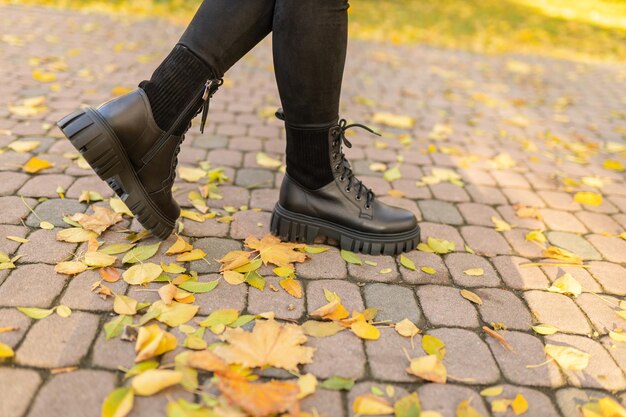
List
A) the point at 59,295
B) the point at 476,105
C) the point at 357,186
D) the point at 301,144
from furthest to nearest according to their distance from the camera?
the point at 476,105 < the point at 357,186 < the point at 301,144 < the point at 59,295

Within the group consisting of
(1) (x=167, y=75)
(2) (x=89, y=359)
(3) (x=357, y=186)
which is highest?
(1) (x=167, y=75)

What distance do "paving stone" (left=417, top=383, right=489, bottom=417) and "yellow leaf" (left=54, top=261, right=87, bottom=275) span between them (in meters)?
1.10

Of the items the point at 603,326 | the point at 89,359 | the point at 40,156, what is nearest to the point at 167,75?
the point at 89,359

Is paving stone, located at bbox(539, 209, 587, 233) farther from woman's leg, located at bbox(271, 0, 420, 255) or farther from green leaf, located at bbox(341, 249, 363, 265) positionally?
green leaf, located at bbox(341, 249, 363, 265)

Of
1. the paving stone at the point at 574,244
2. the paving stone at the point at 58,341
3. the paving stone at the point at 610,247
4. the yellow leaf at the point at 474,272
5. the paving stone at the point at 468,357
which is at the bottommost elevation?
the paving stone at the point at 58,341

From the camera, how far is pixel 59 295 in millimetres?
1563

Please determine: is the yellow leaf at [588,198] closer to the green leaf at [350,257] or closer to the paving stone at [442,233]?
the paving stone at [442,233]

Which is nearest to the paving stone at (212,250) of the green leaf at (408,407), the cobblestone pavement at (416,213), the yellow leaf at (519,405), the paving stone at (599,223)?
the cobblestone pavement at (416,213)

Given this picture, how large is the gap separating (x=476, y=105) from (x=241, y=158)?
2276 millimetres

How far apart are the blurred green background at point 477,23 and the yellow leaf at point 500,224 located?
460cm

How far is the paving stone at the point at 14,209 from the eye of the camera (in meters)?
1.95

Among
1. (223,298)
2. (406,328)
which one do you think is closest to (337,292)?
(406,328)

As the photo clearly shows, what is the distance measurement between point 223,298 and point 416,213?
42.9 inches

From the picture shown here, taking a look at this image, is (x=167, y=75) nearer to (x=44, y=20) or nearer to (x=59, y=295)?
(x=59, y=295)
